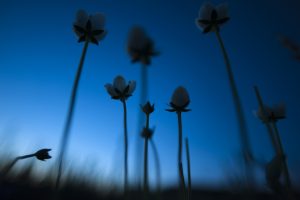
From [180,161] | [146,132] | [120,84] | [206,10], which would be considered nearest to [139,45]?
[120,84]

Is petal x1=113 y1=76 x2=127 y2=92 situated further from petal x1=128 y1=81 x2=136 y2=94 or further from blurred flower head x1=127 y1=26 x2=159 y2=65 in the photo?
blurred flower head x1=127 y1=26 x2=159 y2=65

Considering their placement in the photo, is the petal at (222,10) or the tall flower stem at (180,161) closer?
the tall flower stem at (180,161)

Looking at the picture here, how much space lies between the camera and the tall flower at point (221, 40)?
130 centimetres

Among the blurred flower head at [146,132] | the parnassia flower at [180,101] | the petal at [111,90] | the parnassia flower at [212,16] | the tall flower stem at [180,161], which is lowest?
the tall flower stem at [180,161]

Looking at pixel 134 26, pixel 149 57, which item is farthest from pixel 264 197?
pixel 134 26

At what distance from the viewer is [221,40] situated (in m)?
2.03

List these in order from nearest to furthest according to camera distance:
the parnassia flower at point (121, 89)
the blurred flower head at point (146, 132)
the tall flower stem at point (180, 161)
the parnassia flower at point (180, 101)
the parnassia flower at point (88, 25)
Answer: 1. the tall flower stem at point (180, 161)
2. the blurred flower head at point (146, 132)
3. the parnassia flower at point (180, 101)
4. the parnassia flower at point (88, 25)
5. the parnassia flower at point (121, 89)

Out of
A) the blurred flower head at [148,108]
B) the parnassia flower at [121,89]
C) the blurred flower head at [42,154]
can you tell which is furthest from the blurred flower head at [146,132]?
the blurred flower head at [42,154]

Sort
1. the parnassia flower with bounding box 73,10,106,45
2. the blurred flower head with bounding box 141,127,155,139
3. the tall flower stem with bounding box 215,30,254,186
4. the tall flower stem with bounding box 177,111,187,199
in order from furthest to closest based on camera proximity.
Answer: the parnassia flower with bounding box 73,10,106,45 → the blurred flower head with bounding box 141,127,155,139 → the tall flower stem with bounding box 177,111,187,199 → the tall flower stem with bounding box 215,30,254,186

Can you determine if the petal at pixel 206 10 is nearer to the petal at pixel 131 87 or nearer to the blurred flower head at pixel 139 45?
the blurred flower head at pixel 139 45

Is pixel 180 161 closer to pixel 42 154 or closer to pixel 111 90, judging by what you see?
pixel 42 154

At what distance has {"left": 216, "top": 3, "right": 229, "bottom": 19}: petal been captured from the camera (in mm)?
2493

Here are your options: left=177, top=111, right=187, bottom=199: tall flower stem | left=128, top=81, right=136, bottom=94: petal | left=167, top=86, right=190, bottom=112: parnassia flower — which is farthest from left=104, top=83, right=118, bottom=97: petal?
left=177, top=111, right=187, bottom=199: tall flower stem

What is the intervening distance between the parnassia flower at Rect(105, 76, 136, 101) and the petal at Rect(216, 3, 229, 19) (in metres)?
1.15
